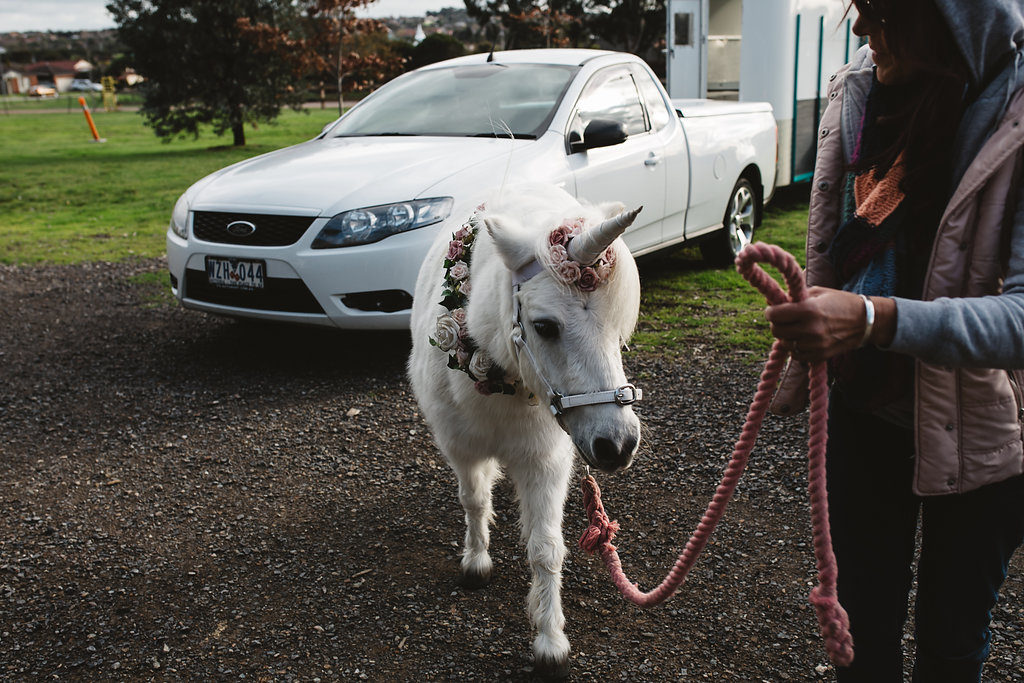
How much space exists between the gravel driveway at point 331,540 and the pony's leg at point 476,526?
0.09 metres

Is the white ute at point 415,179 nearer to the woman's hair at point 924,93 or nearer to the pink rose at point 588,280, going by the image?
the pink rose at point 588,280

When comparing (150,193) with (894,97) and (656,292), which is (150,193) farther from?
(894,97)

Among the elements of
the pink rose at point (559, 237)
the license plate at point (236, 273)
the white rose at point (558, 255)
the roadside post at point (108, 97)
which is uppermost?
the roadside post at point (108, 97)

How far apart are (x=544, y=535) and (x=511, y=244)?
1.12m

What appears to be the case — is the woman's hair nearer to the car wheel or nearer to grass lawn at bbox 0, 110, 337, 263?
the car wheel

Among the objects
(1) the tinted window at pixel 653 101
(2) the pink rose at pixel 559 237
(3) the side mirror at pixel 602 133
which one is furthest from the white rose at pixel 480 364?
(1) the tinted window at pixel 653 101

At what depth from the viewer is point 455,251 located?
2881mm

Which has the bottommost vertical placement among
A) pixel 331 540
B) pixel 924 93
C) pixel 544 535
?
pixel 331 540

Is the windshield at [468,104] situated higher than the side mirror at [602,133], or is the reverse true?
the windshield at [468,104]

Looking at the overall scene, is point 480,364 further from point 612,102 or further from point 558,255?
point 612,102

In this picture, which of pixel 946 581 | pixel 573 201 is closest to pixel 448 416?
pixel 573 201

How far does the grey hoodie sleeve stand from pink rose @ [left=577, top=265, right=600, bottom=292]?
0.93m

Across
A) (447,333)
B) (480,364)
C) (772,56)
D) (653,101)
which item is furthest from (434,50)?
(480,364)

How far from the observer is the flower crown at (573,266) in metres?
2.21
